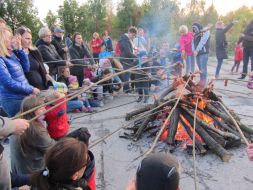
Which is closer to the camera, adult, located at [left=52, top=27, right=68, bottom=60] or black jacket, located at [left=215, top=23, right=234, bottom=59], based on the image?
adult, located at [left=52, top=27, right=68, bottom=60]

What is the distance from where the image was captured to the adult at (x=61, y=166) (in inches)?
81.3

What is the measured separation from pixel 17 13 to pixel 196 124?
51.4 ft

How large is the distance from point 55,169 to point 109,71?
20.1 feet

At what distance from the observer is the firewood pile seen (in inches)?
169

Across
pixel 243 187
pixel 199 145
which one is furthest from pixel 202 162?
pixel 243 187

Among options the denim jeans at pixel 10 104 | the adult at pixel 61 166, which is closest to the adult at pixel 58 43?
the denim jeans at pixel 10 104

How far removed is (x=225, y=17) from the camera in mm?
32125

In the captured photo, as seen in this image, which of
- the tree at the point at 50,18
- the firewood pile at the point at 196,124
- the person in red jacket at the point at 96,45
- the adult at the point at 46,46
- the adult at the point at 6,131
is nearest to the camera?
the adult at the point at 6,131

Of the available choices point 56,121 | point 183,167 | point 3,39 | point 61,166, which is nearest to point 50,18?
point 3,39

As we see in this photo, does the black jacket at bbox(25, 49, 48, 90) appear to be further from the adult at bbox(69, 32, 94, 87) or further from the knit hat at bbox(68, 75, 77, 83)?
the adult at bbox(69, 32, 94, 87)

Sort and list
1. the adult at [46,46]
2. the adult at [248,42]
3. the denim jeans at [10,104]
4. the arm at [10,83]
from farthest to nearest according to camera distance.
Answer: the adult at [248,42] < the adult at [46,46] < the denim jeans at [10,104] < the arm at [10,83]

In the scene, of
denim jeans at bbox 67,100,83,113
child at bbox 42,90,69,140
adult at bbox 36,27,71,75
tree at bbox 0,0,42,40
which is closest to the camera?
child at bbox 42,90,69,140

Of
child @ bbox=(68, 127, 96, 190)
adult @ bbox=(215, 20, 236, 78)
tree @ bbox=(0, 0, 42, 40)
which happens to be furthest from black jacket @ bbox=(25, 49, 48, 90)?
tree @ bbox=(0, 0, 42, 40)

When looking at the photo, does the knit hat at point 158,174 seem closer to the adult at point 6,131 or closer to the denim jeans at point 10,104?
the adult at point 6,131
